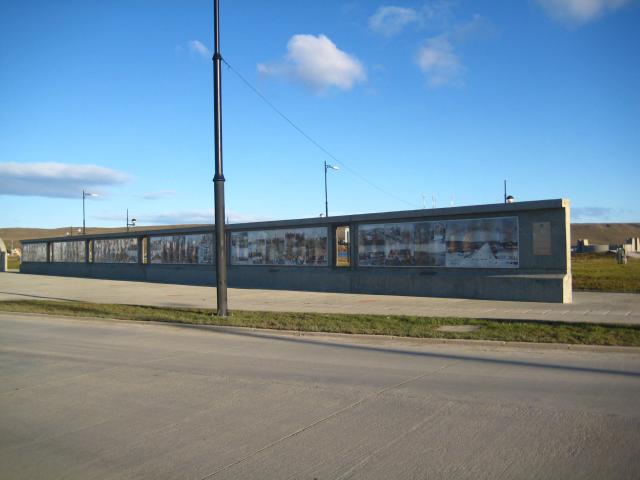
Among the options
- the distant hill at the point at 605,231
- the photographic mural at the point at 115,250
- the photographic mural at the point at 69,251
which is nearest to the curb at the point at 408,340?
the photographic mural at the point at 115,250

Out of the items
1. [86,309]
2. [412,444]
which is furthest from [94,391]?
[86,309]

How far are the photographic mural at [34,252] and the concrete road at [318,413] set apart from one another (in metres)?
40.8

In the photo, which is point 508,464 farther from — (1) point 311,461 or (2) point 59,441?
(2) point 59,441

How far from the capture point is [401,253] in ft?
71.7

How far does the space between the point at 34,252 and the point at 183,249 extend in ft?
78.9

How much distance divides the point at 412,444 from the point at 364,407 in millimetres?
1327

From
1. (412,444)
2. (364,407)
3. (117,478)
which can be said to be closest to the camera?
(117,478)

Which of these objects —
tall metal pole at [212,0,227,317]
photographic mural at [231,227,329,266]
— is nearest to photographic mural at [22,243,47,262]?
photographic mural at [231,227,329,266]

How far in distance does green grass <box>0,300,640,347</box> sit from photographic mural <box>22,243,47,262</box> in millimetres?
32074

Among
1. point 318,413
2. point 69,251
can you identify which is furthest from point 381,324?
point 69,251

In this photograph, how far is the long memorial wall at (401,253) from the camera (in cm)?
1816

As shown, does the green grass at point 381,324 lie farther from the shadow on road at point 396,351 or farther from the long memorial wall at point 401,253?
the long memorial wall at point 401,253

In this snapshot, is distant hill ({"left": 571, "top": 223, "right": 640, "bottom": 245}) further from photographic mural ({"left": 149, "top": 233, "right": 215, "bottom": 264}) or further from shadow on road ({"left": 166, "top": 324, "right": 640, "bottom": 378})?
shadow on road ({"left": 166, "top": 324, "right": 640, "bottom": 378})

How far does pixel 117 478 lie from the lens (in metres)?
4.47
